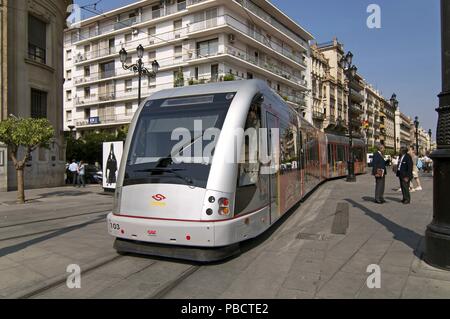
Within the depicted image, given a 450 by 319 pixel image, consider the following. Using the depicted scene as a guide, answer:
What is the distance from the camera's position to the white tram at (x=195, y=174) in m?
4.89

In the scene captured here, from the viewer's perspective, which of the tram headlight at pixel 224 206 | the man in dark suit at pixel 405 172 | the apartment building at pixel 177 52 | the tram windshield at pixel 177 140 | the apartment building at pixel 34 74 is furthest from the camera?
the apartment building at pixel 177 52

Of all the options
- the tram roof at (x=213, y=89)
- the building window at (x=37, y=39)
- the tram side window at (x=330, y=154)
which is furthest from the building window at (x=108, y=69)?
the tram roof at (x=213, y=89)

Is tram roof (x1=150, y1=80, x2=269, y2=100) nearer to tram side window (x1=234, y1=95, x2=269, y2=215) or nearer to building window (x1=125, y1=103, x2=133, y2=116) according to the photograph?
tram side window (x1=234, y1=95, x2=269, y2=215)

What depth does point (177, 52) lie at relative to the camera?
41594 mm

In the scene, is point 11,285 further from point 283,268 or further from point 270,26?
point 270,26

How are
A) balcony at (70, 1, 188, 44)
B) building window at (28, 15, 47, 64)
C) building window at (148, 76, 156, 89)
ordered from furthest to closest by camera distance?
building window at (148, 76, 156, 89)
balcony at (70, 1, 188, 44)
building window at (28, 15, 47, 64)

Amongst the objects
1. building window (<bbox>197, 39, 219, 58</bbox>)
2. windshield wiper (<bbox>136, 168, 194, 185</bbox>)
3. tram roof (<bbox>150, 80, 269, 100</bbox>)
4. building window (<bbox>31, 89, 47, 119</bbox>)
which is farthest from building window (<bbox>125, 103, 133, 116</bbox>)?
windshield wiper (<bbox>136, 168, 194, 185</bbox>)

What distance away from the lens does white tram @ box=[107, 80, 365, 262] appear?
4895 millimetres

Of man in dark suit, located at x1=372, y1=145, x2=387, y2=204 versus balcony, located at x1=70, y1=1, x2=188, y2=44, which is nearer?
man in dark suit, located at x1=372, y1=145, x2=387, y2=204

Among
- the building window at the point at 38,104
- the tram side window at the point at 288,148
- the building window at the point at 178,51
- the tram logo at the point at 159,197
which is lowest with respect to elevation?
the tram logo at the point at 159,197

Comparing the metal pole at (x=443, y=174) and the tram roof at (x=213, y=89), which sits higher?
the tram roof at (x=213, y=89)

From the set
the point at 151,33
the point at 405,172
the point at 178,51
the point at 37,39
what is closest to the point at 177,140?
the point at 405,172

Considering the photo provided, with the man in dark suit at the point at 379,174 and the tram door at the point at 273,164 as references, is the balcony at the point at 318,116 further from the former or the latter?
the tram door at the point at 273,164

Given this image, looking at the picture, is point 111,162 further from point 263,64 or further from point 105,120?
point 105,120
